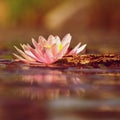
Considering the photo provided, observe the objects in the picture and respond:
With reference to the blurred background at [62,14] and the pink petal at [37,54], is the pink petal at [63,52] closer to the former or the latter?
the pink petal at [37,54]

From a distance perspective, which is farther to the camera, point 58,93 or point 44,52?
point 44,52

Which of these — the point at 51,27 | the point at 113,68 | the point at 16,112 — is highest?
the point at 51,27

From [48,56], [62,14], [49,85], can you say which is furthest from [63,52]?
[62,14]

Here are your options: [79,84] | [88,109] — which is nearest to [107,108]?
[88,109]

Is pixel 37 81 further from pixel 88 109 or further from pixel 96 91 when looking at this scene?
pixel 88 109

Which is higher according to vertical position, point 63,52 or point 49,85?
point 63,52

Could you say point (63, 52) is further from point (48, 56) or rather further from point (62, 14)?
point (62, 14)

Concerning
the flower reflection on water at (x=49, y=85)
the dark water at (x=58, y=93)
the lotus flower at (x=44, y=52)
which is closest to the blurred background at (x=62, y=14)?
the lotus flower at (x=44, y=52)

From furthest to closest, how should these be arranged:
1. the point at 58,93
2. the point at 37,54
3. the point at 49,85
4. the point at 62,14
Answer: the point at 62,14 → the point at 37,54 → the point at 49,85 → the point at 58,93
